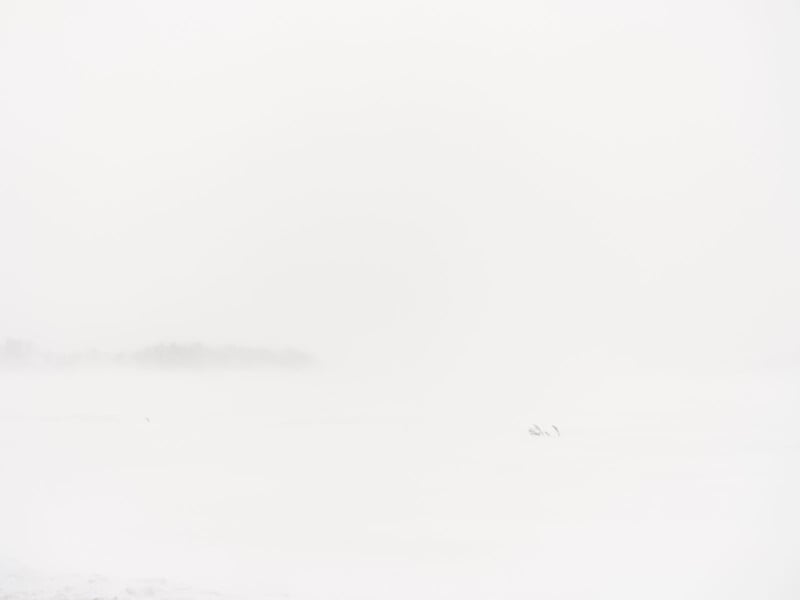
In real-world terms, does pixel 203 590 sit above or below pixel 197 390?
below

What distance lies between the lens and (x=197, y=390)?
19.9m

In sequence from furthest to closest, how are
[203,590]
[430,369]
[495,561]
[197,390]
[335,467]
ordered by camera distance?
[430,369] → [197,390] → [335,467] → [495,561] → [203,590]

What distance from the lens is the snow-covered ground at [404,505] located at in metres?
6.95

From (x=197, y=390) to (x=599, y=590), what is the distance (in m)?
15.8

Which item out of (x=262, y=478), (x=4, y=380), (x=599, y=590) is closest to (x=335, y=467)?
(x=262, y=478)

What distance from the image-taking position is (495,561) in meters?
7.40

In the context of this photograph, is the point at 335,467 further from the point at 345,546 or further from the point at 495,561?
the point at 495,561

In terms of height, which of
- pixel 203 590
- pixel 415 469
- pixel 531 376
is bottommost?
pixel 203 590

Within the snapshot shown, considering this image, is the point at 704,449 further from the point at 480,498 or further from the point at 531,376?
the point at 531,376

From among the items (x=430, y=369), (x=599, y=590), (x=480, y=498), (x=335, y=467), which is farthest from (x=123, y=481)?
(x=430, y=369)

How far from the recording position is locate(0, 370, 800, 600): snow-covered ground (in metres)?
6.95

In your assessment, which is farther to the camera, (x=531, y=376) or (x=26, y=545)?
(x=531, y=376)

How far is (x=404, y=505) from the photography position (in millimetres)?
9047

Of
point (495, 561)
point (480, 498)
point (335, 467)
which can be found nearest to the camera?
point (495, 561)
